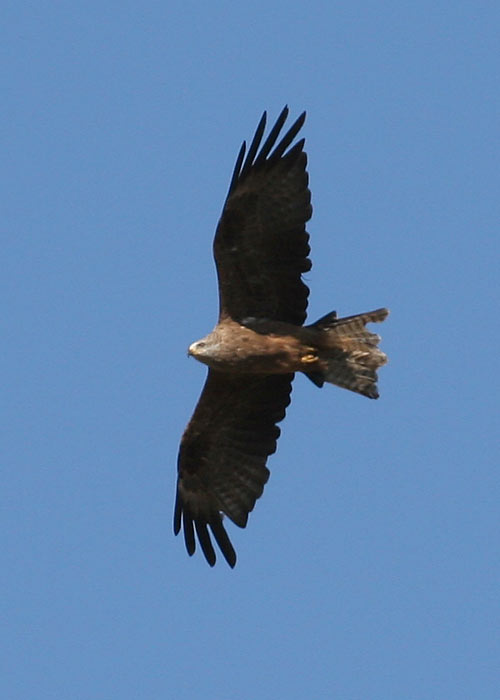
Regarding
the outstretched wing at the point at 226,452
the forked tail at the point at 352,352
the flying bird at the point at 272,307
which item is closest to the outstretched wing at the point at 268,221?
the flying bird at the point at 272,307

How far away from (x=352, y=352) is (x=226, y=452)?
69.7 inches

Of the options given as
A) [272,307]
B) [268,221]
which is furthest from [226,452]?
[268,221]

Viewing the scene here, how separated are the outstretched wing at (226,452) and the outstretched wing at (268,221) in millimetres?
1133

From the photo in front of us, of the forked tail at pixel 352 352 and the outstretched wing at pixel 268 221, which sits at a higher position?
the outstretched wing at pixel 268 221

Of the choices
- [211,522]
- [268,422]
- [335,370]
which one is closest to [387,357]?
[335,370]

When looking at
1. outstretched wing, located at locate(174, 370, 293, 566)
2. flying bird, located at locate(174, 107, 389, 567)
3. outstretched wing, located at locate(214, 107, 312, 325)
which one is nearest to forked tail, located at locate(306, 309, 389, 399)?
flying bird, located at locate(174, 107, 389, 567)

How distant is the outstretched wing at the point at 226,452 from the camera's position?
52.5 feet

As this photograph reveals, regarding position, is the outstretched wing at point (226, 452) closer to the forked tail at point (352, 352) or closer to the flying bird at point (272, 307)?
the flying bird at point (272, 307)

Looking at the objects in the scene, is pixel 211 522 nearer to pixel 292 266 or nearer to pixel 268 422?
pixel 268 422

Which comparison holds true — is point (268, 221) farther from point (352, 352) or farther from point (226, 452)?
point (226, 452)

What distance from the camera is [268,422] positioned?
634 inches

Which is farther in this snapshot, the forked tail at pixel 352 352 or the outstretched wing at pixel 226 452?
the outstretched wing at pixel 226 452

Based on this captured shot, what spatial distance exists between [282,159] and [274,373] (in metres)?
1.89

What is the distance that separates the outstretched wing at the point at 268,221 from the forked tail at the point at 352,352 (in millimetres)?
399
